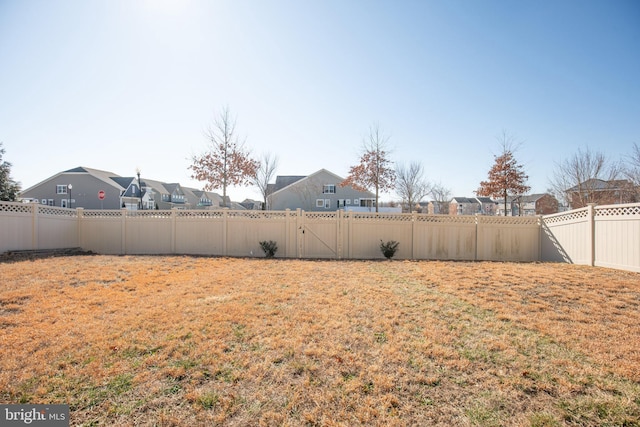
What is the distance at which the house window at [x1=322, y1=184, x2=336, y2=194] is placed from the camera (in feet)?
105

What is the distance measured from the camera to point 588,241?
805cm

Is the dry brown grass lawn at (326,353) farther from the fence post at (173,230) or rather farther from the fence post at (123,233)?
the fence post at (123,233)

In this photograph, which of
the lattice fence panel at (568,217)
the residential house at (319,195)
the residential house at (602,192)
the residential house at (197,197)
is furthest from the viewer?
the residential house at (197,197)

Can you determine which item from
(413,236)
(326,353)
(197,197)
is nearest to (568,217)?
(413,236)

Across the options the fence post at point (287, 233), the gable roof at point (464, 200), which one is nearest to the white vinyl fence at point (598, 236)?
the fence post at point (287, 233)

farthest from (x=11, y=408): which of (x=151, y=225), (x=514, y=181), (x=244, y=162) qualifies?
(x=514, y=181)

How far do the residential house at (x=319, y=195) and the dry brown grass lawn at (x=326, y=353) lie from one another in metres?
25.5

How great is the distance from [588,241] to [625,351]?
22.2 ft

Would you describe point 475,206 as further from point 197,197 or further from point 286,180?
point 197,197

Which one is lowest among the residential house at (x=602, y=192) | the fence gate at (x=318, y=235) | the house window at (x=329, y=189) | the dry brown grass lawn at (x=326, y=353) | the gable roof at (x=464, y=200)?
the dry brown grass lawn at (x=326, y=353)

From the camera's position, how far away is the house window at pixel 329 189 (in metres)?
31.9

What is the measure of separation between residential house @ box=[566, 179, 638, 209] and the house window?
1947 cm

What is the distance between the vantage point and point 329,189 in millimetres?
31922

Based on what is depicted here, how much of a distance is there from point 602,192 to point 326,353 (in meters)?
25.0
